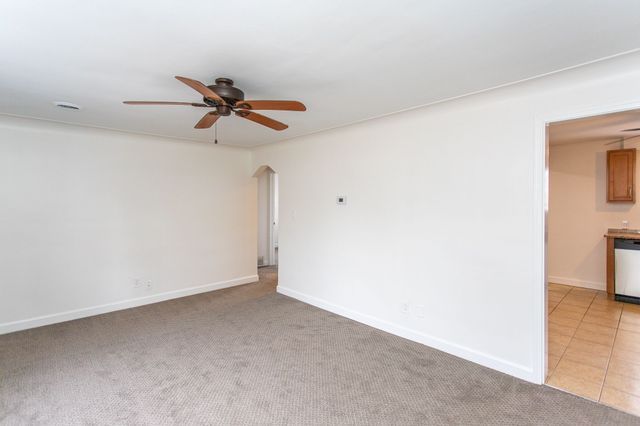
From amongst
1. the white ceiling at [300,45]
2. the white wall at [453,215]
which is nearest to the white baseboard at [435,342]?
the white wall at [453,215]

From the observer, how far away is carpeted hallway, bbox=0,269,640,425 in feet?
7.25

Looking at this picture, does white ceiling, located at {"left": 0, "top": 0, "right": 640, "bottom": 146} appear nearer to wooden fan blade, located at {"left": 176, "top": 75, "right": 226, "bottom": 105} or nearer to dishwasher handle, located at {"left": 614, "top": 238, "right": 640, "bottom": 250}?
wooden fan blade, located at {"left": 176, "top": 75, "right": 226, "bottom": 105}

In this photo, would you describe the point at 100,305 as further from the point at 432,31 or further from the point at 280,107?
the point at 432,31

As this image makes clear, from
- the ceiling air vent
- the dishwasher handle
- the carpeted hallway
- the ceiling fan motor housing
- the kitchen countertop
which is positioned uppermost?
the ceiling air vent

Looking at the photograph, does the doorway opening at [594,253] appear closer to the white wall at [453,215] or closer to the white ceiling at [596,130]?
the white ceiling at [596,130]

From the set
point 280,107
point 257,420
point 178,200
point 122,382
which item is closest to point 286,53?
point 280,107

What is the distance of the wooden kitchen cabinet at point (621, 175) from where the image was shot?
15.8 feet

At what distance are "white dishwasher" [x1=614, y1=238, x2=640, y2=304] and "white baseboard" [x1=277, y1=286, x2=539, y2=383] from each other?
329 cm

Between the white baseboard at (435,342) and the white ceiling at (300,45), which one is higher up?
the white ceiling at (300,45)

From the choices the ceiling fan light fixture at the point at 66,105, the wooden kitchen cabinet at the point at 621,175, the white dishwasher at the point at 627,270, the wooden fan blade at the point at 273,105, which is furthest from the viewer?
the wooden kitchen cabinet at the point at 621,175

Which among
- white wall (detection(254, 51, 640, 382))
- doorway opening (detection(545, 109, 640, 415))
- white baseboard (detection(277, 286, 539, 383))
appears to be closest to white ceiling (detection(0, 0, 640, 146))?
white wall (detection(254, 51, 640, 382))

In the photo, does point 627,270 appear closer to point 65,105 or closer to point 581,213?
point 581,213

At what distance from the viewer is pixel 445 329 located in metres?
3.15

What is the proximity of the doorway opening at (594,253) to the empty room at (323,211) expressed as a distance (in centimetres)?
4
